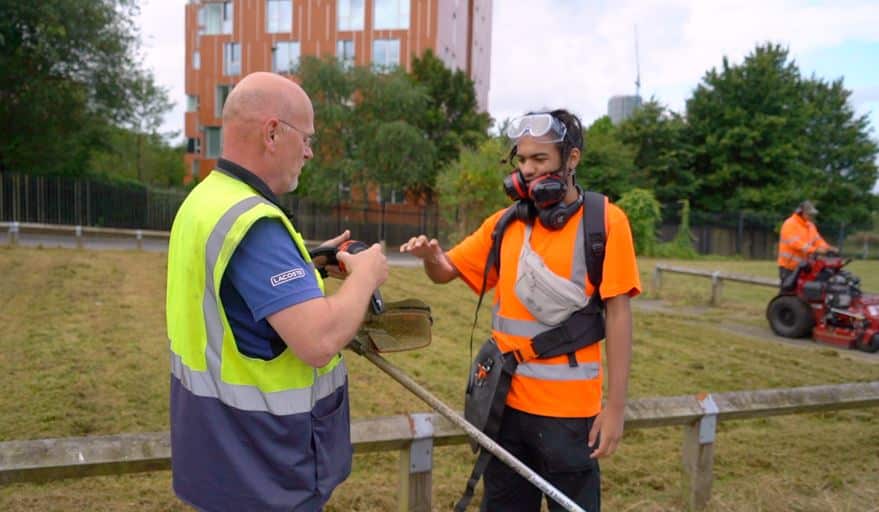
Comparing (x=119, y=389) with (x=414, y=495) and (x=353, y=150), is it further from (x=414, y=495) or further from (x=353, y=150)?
(x=353, y=150)

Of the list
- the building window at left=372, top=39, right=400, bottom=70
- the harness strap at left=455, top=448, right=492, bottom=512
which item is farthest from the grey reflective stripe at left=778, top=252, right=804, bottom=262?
the building window at left=372, top=39, right=400, bottom=70

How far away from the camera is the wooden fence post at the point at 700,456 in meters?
3.66

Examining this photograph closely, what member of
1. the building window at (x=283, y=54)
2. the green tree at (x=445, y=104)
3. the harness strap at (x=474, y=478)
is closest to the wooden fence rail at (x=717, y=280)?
the harness strap at (x=474, y=478)

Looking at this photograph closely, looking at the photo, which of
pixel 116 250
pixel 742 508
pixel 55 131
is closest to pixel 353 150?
pixel 55 131

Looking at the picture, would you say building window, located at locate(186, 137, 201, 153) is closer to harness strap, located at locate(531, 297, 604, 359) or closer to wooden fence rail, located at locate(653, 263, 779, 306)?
wooden fence rail, located at locate(653, 263, 779, 306)

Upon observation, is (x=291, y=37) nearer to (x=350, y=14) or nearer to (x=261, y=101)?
(x=350, y=14)

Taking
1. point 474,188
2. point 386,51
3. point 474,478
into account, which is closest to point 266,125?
point 474,478

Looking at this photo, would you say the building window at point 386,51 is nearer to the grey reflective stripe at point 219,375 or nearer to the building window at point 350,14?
the building window at point 350,14

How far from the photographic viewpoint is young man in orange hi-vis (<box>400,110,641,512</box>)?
2.54 m

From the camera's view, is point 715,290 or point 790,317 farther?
point 715,290

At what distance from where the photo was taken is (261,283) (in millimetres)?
1697

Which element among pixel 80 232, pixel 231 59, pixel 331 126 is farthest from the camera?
pixel 231 59

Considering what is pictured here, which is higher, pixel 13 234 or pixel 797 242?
pixel 797 242

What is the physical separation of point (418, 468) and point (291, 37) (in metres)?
36.5
